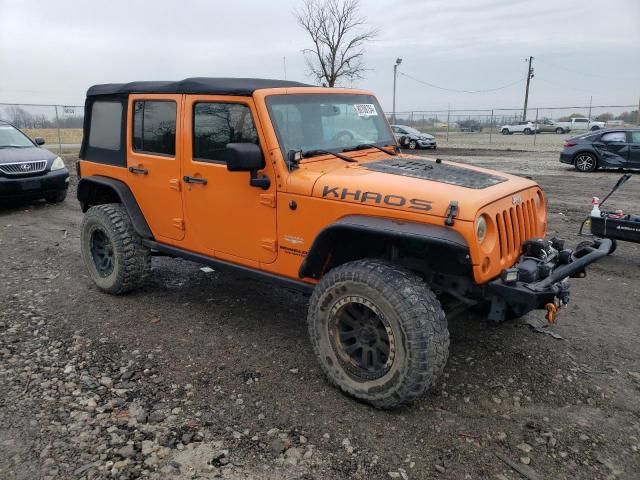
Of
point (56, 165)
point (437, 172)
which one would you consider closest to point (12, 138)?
point (56, 165)

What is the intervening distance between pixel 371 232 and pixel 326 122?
132cm

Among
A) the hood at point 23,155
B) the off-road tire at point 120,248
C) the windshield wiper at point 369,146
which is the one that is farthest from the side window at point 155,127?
the hood at point 23,155

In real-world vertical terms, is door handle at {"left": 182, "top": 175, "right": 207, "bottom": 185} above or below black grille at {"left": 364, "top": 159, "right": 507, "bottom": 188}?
below

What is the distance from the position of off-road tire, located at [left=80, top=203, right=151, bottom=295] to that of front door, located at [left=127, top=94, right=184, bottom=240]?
264mm

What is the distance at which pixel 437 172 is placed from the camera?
3.61m

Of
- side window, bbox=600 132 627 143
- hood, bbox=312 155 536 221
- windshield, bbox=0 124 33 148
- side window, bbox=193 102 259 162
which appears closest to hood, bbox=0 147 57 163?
windshield, bbox=0 124 33 148

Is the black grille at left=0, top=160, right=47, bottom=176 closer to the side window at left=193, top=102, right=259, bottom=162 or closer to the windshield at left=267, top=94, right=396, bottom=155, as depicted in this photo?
the side window at left=193, top=102, right=259, bottom=162

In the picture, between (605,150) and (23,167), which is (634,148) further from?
(23,167)

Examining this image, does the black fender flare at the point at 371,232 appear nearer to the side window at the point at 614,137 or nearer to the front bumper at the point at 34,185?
the front bumper at the point at 34,185

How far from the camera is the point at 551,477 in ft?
8.75

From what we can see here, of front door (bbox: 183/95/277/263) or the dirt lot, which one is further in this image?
front door (bbox: 183/95/277/263)

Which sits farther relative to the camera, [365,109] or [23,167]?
[23,167]

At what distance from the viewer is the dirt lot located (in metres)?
2.78

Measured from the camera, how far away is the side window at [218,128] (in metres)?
3.79
